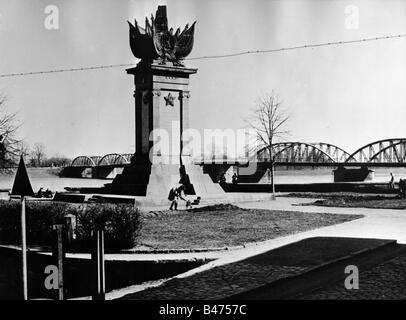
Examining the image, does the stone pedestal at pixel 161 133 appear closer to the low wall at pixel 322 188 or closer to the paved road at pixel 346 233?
the paved road at pixel 346 233

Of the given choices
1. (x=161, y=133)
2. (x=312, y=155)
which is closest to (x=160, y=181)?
(x=161, y=133)

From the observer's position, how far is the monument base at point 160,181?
1059 inches

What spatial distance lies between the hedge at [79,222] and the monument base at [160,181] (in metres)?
9.93

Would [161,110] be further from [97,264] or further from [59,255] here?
[97,264]

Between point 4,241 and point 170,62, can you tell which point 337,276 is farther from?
point 170,62

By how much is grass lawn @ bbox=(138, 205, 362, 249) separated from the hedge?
65cm

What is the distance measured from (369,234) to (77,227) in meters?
7.72

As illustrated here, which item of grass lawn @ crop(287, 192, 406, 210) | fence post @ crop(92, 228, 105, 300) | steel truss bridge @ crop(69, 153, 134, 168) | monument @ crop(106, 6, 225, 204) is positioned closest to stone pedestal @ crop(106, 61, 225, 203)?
monument @ crop(106, 6, 225, 204)

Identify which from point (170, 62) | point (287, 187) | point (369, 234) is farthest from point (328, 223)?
point (287, 187)

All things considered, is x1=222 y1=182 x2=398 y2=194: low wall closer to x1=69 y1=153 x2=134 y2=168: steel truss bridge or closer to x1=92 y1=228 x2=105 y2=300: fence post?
x1=92 y1=228 x2=105 y2=300: fence post

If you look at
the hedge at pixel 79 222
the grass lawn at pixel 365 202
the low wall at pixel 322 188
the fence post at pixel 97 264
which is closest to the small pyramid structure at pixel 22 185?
the fence post at pixel 97 264

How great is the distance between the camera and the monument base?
88.3 ft

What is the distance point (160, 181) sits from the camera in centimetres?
2728

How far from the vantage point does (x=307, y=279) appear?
1008 cm
